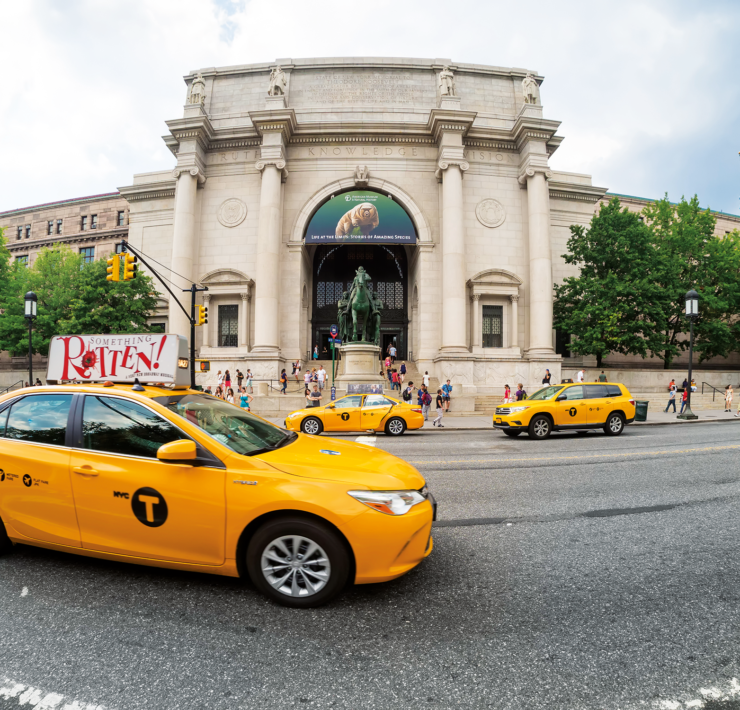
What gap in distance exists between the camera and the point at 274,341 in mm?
30844

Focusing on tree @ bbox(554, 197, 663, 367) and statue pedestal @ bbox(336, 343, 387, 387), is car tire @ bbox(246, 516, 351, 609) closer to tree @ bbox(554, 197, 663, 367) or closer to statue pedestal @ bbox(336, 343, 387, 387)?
statue pedestal @ bbox(336, 343, 387, 387)

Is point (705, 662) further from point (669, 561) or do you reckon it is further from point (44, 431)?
point (44, 431)

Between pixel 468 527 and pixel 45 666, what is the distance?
3592 millimetres

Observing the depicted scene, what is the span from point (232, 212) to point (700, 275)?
36058 millimetres

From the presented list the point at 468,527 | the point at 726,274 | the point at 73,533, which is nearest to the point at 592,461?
the point at 468,527

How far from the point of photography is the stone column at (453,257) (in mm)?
30750

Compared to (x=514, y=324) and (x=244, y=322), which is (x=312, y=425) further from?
(x=514, y=324)

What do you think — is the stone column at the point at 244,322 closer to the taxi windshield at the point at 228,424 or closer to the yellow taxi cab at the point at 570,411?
the yellow taxi cab at the point at 570,411

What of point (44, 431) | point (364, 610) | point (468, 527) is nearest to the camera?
point (364, 610)

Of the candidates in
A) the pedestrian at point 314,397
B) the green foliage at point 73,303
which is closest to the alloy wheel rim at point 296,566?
the pedestrian at point 314,397

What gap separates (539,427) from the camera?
43.7 feet

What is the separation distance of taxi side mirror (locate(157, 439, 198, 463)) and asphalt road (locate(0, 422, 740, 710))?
96 cm

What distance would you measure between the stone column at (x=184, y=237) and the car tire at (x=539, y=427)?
25.9 meters

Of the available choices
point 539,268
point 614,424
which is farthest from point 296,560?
point 539,268
